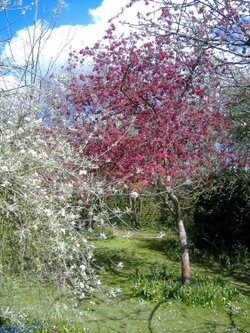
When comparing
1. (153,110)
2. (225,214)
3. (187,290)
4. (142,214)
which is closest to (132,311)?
(187,290)

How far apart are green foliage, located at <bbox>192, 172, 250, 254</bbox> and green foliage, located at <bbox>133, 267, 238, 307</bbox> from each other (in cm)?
205

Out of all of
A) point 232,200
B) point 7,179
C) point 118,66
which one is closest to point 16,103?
point 7,179

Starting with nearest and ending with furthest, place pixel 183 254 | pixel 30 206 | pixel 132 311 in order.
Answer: pixel 30 206 → pixel 132 311 → pixel 183 254

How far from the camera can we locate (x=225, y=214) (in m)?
9.27

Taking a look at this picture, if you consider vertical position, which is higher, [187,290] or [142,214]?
[142,214]

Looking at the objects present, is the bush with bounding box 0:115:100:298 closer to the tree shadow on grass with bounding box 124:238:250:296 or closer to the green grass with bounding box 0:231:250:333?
the green grass with bounding box 0:231:250:333

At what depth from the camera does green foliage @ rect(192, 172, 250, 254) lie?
8975mm

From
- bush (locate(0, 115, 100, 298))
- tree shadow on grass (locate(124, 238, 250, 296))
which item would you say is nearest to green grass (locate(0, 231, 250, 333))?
tree shadow on grass (locate(124, 238, 250, 296))

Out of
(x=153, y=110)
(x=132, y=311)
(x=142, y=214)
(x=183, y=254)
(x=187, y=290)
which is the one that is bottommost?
(x=132, y=311)

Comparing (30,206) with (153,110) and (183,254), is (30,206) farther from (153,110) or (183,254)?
(183,254)

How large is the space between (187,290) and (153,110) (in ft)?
10.4

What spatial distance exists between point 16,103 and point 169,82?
395cm

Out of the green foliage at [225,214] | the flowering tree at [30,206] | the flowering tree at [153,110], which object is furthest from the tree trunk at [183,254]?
the flowering tree at [30,206]

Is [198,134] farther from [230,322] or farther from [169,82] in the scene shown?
[230,322]
